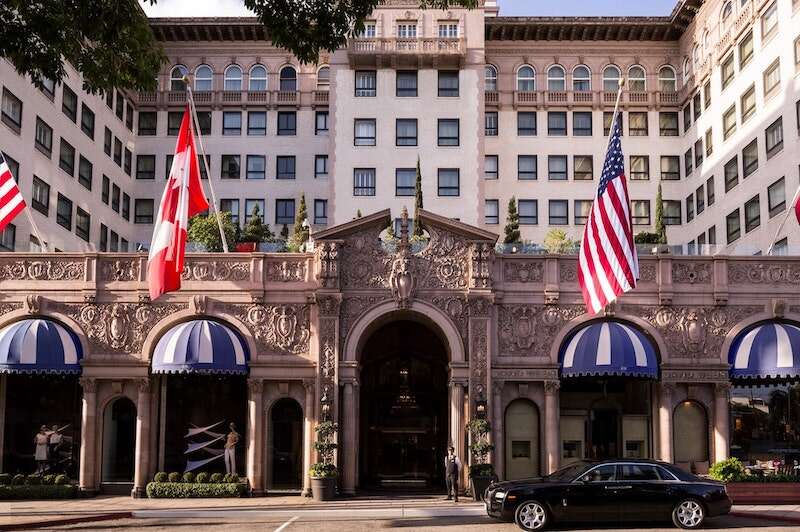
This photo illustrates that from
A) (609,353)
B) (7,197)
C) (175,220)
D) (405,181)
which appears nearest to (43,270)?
(7,197)

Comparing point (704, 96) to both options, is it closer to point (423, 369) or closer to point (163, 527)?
point (423, 369)

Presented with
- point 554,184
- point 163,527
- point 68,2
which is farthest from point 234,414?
point 554,184

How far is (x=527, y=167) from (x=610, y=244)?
3659 cm

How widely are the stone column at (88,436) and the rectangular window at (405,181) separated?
30.5 meters

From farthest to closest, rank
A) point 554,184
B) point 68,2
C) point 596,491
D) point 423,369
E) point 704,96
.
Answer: point 554,184
point 704,96
point 423,369
point 596,491
point 68,2

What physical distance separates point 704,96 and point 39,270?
4403 centimetres

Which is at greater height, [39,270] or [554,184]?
[554,184]

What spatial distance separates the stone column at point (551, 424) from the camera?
36.3m

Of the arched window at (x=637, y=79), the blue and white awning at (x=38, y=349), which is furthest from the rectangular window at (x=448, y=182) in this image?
the blue and white awning at (x=38, y=349)

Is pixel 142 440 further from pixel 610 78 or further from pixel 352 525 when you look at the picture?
pixel 610 78

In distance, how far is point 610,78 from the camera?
69188 mm

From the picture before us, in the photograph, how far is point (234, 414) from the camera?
124ft

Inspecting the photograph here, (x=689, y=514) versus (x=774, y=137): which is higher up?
(x=774, y=137)

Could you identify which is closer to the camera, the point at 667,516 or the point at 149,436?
the point at 667,516
